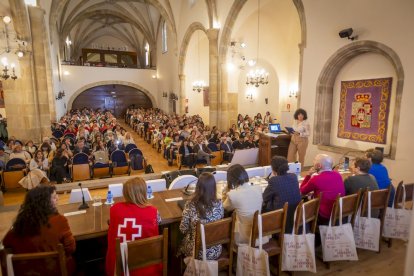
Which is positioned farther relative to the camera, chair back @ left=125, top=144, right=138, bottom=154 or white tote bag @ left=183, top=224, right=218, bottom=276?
chair back @ left=125, top=144, right=138, bottom=154

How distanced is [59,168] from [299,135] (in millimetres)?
5557

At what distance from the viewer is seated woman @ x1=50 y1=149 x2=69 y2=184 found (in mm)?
6410

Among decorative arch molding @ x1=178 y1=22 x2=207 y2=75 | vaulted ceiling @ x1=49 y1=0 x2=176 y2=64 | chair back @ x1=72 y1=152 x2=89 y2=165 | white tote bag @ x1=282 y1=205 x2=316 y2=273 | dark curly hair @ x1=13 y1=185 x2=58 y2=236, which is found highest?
vaulted ceiling @ x1=49 y1=0 x2=176 y2=64

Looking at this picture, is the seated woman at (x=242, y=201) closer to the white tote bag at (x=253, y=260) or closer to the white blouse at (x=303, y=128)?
the white tote bag at (x=253, y=260)

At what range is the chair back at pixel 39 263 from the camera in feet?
6.53

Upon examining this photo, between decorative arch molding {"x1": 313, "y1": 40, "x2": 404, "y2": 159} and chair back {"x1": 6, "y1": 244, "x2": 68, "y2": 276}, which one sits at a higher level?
decorative arch molding {"x1": 313, "y1": 40, "x2": 404, "y2": 159}

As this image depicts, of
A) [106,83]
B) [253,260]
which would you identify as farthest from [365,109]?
[106,83]

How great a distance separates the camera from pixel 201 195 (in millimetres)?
2576

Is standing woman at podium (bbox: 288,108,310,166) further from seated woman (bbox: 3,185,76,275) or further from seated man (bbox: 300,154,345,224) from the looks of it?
seated woman (bbox: 3,185,76,275)

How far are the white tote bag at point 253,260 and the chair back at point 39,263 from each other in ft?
5.03

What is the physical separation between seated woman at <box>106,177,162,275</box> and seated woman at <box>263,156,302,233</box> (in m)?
1.32

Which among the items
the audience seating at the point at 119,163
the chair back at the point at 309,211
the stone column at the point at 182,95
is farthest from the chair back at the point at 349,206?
the stone column at the point at 182,95

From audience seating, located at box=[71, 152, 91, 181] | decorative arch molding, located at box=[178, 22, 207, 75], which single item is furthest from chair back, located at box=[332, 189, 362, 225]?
decorative arch molding, located at box=[178, 22, 207, 75]

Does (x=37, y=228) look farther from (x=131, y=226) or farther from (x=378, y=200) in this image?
(x=378, y=200)
